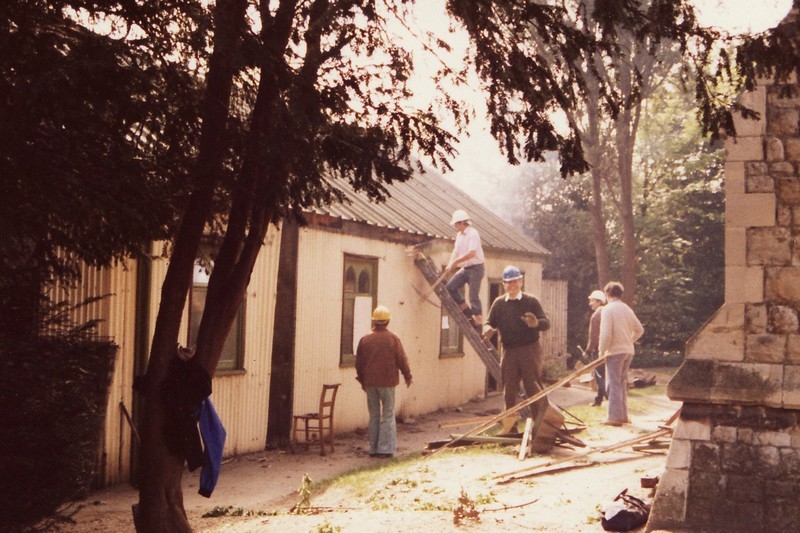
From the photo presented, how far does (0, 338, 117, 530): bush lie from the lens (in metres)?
6.21

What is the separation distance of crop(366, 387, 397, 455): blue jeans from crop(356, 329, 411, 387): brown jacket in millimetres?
136

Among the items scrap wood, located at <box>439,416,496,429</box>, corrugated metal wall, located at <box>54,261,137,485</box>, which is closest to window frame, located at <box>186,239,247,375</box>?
corrugated metal wall, located at <box>54,261,137,485</box>

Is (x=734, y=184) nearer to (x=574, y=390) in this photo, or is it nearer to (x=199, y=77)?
(x=199, y=77)

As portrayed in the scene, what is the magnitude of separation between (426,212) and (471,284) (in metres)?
3.54

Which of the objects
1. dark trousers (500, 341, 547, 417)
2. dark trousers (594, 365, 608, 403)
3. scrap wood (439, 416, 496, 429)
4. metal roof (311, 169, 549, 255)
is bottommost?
scrap wood (439, 416, 496, 429)

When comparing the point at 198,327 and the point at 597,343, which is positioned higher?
the point at 198,327

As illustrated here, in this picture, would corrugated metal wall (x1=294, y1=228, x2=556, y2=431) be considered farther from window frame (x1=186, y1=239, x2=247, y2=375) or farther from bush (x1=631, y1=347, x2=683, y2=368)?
bush (x1=631, y1=347, x2=683, y2=368)

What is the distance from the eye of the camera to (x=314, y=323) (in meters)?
13.8

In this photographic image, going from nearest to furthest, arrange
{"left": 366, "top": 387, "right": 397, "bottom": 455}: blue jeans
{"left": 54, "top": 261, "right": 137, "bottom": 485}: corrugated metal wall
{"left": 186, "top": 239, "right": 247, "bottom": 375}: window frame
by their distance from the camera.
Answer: {"left": 54, "top": 261, "right": 137, "bottom": 485}: corrugated metal wall < {"left": 186, "top": 239, "right": 247, "bottom": 375}: window frame < {"left": 366, "top": 387, "right": 397, "bottom": 455}: blue jeans

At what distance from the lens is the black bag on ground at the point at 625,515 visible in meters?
7.77

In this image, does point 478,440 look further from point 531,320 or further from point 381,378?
point 531,320

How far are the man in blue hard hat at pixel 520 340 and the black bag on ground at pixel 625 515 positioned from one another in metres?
4.58

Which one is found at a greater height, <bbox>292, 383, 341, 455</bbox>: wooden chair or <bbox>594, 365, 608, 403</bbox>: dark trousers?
<bbox>594, 365, 608, 403</bbox>: dark trousers

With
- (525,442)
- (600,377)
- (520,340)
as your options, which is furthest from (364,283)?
(525,442)
